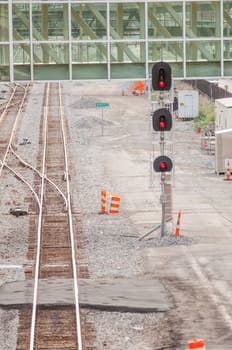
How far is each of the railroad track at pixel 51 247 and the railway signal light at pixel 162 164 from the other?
2761 mm

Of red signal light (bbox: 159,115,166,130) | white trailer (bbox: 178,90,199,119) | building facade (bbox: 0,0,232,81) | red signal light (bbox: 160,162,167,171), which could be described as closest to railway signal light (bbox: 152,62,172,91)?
red signal light (bbox: 159,115,166,130)

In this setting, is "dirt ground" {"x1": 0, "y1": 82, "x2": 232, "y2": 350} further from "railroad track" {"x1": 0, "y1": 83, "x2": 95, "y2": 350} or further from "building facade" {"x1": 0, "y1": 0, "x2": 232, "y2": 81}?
"building facade" {"x1": 0, "y1": 0, "x2": 232, "y2": 81}

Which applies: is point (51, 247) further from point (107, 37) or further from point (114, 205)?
point (114, 205)

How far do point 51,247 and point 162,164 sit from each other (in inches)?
140

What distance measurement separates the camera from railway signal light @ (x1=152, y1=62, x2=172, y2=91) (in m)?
28.2

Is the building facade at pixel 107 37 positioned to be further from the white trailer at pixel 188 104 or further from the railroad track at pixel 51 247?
the white trailer at pixel 188 104

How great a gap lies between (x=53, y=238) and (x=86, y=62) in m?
5.22

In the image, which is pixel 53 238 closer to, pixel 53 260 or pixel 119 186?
pixel 53 260

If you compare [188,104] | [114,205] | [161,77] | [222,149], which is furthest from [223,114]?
[161,77]

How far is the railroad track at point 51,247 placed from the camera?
1938cm

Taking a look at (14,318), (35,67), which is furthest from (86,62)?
(14,318)

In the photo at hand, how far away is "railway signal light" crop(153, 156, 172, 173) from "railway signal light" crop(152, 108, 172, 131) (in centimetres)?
77

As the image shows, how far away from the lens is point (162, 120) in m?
29.0

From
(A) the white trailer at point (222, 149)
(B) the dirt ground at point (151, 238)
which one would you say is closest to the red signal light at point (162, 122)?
(B) the dirt ground at point (151, 238)
